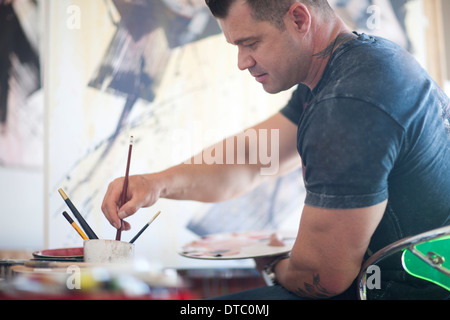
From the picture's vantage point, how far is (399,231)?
2.98ft

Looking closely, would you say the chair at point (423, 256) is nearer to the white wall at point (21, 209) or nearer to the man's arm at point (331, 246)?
the man's arm at point (331, 246)

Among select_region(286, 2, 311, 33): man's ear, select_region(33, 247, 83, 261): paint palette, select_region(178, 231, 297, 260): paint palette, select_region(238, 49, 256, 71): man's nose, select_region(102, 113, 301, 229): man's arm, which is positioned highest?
select_region(286, 2, 311, 33): man's ear

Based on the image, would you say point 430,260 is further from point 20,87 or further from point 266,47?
point 20,87

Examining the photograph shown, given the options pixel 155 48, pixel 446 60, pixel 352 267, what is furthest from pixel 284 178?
pixel 352 267

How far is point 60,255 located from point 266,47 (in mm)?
613

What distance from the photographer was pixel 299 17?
1.06 m

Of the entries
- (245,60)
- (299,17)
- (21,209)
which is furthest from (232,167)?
(21,209)

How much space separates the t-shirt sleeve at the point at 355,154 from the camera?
807 millimetres

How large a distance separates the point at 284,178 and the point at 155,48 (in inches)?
38.0

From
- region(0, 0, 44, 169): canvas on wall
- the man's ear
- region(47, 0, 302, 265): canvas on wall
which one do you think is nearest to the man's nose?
the man's ear

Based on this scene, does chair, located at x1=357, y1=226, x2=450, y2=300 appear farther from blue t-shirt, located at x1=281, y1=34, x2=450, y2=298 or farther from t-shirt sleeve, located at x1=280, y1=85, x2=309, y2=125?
t-shirt sleeve, located at x1=280, y1=85, x2=309, y2=125

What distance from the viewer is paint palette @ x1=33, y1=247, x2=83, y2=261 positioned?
854mm

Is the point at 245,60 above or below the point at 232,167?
above

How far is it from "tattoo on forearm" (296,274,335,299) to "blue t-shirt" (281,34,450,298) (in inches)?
4.9
